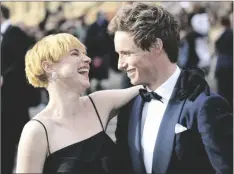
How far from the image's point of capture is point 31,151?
2723 millimetres

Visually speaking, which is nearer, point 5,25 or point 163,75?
point 163,75

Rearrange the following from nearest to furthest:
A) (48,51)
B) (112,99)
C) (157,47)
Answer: (48,51) → (157,47) → (112,99)

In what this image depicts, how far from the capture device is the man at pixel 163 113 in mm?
2922

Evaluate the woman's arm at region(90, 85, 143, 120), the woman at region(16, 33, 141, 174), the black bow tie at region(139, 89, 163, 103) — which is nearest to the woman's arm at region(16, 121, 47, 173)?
the woman at region(16, 33, 141, 174)

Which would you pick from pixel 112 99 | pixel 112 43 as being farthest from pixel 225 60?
pixel 112 99

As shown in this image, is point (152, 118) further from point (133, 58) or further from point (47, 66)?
point (47, 66)

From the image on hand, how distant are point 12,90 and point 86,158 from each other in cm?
339

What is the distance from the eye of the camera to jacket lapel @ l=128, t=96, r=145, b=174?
3061 mm

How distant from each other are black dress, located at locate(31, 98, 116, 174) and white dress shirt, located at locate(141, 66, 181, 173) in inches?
6.8

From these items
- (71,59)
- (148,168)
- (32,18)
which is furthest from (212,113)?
(32,18)

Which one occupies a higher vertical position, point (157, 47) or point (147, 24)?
point (147, 24)

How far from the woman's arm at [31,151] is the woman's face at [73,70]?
303mm

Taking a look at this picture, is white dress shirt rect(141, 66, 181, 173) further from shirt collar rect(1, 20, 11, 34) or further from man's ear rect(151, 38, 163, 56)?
shirt collar rect(1, 20, 11, 34)

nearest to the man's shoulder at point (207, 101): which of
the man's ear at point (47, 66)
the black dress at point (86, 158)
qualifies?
the black dress at point (86, 158)
